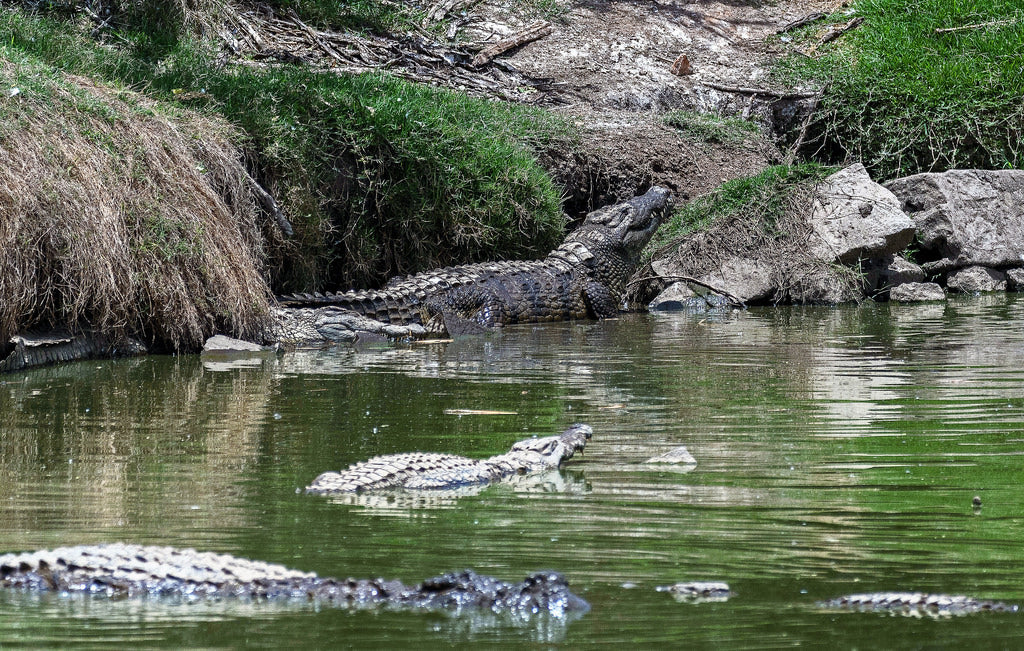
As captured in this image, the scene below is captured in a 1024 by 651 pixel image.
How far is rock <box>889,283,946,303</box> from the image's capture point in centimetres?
1115

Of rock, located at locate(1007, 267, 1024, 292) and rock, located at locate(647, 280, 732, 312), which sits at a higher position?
rock, located at locate(1007, 267, 1024, 292)

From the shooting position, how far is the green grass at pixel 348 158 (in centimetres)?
927

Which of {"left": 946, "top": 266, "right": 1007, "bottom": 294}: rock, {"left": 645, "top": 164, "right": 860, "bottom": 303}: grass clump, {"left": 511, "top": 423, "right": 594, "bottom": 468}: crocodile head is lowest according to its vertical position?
{"left": 511, "top": 423, "right": 594, "bottom": 468}: crocodile head

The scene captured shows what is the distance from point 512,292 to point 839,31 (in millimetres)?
8649

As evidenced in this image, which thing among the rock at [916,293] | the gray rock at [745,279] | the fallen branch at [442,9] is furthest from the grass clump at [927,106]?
the fallen branch at [442,9]

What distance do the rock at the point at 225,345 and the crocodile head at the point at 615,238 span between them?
3.96 meters

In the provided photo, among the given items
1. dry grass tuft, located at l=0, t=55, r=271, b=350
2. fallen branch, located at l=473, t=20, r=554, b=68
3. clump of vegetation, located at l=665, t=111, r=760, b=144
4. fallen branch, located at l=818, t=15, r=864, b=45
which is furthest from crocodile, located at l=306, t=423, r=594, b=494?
fallen branch, located at l=818, t=15, r=864, b=45

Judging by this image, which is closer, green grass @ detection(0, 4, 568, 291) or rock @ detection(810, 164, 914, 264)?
green grass @ detection(0, 4, 568, 291)

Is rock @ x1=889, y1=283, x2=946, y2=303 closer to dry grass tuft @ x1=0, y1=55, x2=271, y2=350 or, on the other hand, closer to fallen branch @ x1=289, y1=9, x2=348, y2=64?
dry grass tuft @ x1=0, y1=55, x2=271, y2=350

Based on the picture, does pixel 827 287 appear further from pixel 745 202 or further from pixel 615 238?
pixel 615 238

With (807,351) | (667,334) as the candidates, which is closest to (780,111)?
(667,334)

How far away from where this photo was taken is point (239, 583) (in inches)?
105

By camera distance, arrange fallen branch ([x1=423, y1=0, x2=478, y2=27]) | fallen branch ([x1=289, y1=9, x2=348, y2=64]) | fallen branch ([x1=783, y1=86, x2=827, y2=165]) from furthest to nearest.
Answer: fallen branch ([x1=423, y1=0, x2=478, y2=27]) < fallen branch ([x1=783, y1=86, x2=827, y2=165]) < fallen branch ([x1=289, y1=9, x2=348, y2=64])

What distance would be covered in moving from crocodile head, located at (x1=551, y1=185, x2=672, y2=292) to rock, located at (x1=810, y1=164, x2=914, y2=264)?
1.52 meters
